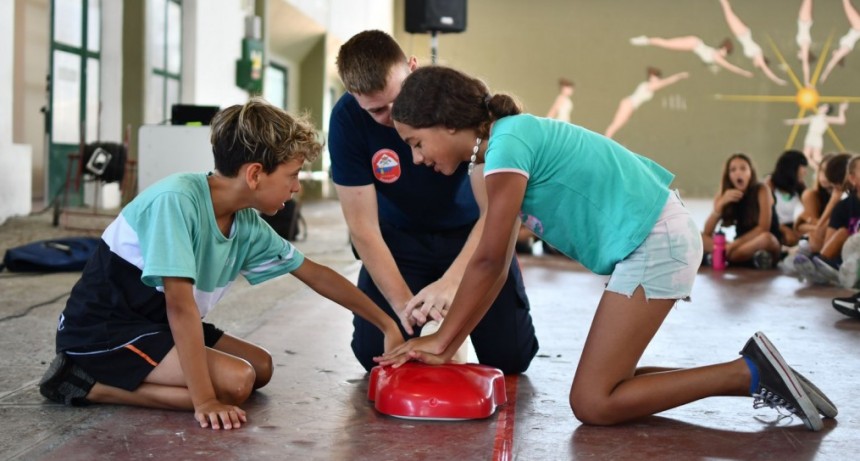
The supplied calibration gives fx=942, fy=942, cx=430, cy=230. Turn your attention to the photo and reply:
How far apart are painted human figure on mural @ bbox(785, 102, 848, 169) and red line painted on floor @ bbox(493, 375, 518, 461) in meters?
14.7

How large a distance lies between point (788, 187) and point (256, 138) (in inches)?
232

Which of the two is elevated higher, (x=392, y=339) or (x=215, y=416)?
(x=392, y=339)

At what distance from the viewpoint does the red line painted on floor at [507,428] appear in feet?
6.63

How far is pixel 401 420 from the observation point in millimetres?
2275

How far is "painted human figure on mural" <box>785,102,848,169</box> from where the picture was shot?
1588cm

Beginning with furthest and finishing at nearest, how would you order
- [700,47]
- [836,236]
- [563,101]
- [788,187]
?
1. [563,101]
2. [700,47]
3. [788,187]
4. [836,236]

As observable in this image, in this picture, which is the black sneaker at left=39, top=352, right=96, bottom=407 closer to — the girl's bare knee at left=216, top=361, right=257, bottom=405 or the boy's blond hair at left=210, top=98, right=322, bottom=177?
the girl's bare knee at left=216, top=361, right=257, bottom=405

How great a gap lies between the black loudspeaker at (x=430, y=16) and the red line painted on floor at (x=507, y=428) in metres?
5.40

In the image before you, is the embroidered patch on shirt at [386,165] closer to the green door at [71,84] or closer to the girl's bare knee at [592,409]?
the girl's bare knee at [592,409]

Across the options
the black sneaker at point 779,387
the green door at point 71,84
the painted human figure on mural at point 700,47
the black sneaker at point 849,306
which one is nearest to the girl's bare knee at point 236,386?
the black sneaker at point 779,387

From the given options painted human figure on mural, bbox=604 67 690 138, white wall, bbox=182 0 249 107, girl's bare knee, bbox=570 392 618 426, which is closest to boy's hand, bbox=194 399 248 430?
girl's bare knee, bbox=570 392 618 426

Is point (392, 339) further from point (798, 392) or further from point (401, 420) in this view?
point (798, 392)

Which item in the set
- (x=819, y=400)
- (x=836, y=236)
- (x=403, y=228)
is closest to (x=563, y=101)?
(x=836, y=236)

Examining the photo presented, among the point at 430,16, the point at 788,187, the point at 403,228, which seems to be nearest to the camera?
the point at 403,228
